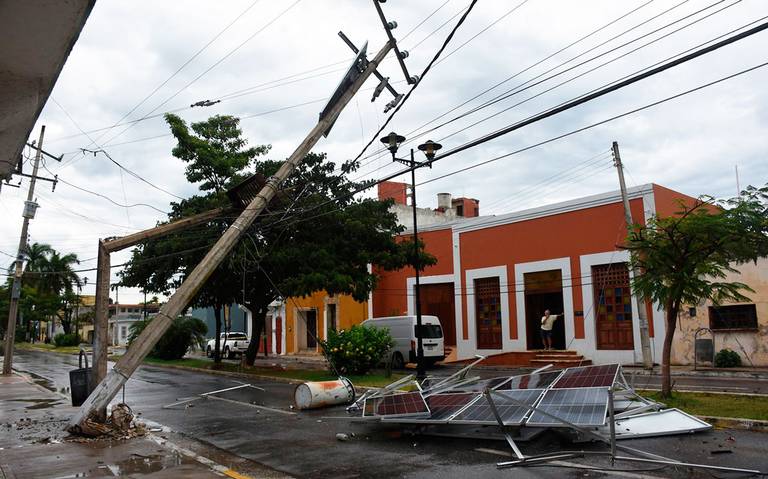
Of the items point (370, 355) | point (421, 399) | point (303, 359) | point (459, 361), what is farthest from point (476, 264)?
point (421, 399)

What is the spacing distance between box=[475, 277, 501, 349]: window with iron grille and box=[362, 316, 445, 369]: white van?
3290mm

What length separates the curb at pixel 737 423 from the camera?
950 cm

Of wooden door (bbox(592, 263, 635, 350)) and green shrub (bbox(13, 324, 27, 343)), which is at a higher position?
wooden door (bbox(592, 263, 635, 350))

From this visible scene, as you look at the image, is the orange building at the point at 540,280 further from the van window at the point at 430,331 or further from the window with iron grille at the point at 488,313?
the van window at the point at 430,331

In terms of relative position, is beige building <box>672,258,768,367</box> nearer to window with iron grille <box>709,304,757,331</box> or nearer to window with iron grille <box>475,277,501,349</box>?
window with iron grille <box>709,304,757,331</box>

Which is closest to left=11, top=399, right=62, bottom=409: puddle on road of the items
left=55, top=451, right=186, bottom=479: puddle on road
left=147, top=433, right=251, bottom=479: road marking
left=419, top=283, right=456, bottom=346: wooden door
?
left=147, top=433, right=251, bottom=479: road marking

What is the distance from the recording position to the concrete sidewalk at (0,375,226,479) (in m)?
8.09

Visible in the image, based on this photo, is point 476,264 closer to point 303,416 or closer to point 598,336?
point 598,336

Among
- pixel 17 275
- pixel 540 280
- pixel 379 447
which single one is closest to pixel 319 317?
pixel 540 280

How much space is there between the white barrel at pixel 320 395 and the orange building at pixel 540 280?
432 inches

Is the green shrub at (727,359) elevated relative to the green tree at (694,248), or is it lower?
lower

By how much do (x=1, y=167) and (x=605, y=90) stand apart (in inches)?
284

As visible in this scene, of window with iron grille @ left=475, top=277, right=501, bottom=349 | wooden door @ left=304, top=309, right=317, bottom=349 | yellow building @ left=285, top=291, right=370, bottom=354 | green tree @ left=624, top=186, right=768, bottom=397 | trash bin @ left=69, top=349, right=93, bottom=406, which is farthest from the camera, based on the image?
wooden door @ left=304, top=309, right=317, bottom=349

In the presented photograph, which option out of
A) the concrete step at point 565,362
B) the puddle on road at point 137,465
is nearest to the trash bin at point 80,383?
the puddle on road at point 137,465
